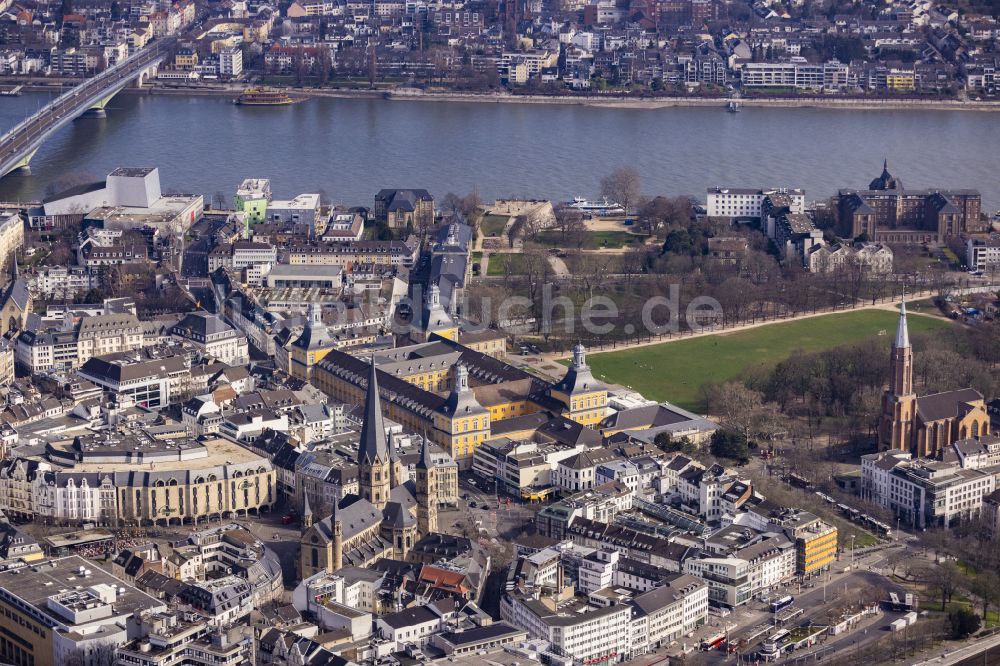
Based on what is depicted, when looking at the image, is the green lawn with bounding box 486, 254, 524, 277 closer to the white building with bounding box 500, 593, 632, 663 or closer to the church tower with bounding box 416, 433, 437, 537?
the church tower with bounding box 416, 433, 437, 537

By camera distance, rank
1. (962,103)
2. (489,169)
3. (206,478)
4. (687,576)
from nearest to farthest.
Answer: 1. (687,576)
2. (206,478)
3. (489,169)
4. (962,103)

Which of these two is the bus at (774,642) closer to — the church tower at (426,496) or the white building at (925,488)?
the white building at (925,488)

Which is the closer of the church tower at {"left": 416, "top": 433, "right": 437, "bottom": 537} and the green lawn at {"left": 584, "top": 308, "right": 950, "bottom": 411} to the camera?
the church tower at {"left": 416, "top": 433, "right": 437, "bottom": 537}

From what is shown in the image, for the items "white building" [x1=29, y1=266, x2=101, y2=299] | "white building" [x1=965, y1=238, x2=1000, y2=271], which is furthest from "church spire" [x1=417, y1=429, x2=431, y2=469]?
"white building" [x1=965, y1=238, x2=1000, y2=271]

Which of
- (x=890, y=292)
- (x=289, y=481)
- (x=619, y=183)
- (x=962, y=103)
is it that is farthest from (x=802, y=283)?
(x=962, y=103)

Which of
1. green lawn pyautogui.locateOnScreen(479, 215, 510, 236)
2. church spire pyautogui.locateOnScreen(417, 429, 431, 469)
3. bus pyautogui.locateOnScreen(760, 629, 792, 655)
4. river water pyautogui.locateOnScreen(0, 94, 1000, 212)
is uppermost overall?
river water pyautogui.locateOnScreen(0, 94, 1000, 212)

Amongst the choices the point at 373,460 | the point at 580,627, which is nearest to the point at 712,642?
the point at 580,627

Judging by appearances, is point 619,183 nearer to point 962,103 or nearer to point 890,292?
point 890,292
